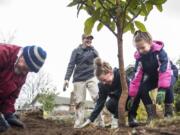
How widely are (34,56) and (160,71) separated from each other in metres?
1.54

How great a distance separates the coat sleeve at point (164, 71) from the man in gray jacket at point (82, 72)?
2.77m

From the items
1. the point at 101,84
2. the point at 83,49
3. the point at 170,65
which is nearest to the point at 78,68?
the point at 83,49

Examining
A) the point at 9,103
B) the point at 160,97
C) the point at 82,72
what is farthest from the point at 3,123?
the point at 82,72

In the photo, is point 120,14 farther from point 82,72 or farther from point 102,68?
point 82,72

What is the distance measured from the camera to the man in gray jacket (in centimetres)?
861

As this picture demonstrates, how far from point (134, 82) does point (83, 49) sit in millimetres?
2646

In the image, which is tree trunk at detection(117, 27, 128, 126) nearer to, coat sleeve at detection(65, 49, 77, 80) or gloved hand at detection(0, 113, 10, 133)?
gloved hand at detection(0, 113, 10, 133)

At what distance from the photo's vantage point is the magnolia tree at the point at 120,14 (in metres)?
5.62

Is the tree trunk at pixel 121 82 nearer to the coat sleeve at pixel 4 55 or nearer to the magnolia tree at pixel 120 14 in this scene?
the magnolia tree at pixel 120 14

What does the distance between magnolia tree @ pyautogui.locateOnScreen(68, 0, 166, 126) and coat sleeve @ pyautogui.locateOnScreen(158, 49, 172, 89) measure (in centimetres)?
40

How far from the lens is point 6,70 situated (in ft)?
18.6

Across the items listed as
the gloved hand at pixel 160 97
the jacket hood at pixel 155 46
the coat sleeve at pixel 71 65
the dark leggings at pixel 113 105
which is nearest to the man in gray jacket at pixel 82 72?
the coat sleeve at pixel 71 65

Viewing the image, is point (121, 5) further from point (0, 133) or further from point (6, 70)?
point (0, 133)

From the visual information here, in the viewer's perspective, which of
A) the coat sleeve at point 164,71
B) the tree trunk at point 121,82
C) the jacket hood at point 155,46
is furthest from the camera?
the jacket hood at point 155,46
